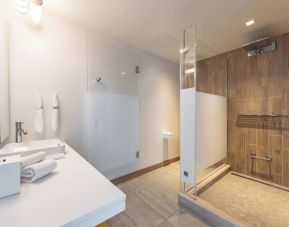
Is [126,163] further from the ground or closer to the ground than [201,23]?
closer to the ground

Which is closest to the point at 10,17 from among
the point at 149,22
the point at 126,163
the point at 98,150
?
the point at 149,22

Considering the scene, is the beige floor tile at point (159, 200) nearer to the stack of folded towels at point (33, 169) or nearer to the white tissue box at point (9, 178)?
the stack of folded towels at point (33, 169)

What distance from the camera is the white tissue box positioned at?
25.1 inches

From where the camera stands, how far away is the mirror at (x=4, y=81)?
4.28 ft

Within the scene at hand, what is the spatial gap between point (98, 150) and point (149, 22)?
1774 millimetres

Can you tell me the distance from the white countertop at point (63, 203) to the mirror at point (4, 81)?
0.88m

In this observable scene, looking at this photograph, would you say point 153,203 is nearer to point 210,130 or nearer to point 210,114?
point 210,130

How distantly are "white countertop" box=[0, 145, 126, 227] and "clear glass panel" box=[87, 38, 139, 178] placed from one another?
130 cm

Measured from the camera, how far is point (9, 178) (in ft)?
2.16

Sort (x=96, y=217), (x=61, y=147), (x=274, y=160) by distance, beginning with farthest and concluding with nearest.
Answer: (x=274, y=160) → (x=61, y=147) → (x=96, y=217)

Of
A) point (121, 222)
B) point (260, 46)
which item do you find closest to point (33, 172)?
point (121, 222)

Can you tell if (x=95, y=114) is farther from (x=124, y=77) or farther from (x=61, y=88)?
(x=124, y=77)

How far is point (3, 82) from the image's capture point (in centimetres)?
135

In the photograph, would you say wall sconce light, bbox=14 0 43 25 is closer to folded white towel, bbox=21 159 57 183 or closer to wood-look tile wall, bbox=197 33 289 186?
folded white towel, bbox=21 159 57 183
